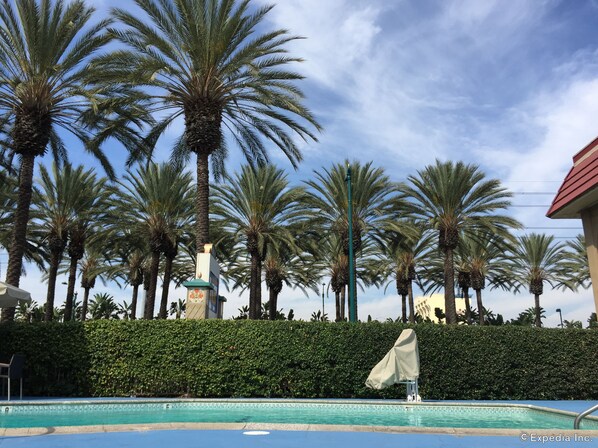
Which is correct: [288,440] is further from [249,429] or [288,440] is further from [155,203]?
[155,203]

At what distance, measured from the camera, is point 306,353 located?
52.7 feet

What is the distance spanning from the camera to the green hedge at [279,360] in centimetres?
1557

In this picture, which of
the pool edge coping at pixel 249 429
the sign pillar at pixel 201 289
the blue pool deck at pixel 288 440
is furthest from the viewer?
the sign pillar at pixel 201 289

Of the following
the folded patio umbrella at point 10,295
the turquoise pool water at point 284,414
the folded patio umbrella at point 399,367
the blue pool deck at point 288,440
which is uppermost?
the folded patio umbrella at point 10,295

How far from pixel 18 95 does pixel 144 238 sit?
13286mm

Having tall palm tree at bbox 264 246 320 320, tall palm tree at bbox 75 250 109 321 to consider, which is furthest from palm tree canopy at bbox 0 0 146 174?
tall palm tree at bbox 75 250 109 321

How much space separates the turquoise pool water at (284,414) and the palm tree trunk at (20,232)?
710cm

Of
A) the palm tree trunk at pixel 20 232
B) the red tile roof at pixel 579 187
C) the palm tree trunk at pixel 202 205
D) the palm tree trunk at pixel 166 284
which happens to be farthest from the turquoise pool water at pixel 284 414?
the palm tree trunk at pixel 166 284

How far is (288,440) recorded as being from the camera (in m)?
7.30

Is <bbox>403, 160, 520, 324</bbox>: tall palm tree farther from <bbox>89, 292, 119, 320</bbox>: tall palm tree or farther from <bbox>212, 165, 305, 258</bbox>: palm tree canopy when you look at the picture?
<bbox>89, 292, 119, 320</bbox>: tall palm tree

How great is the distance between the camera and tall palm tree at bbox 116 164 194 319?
27.9 m

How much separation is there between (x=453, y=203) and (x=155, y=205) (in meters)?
16.2

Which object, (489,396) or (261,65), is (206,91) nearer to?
(261,65)

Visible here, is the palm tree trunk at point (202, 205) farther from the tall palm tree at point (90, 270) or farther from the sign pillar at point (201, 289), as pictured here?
the tall palm tree at point (90, 270)
